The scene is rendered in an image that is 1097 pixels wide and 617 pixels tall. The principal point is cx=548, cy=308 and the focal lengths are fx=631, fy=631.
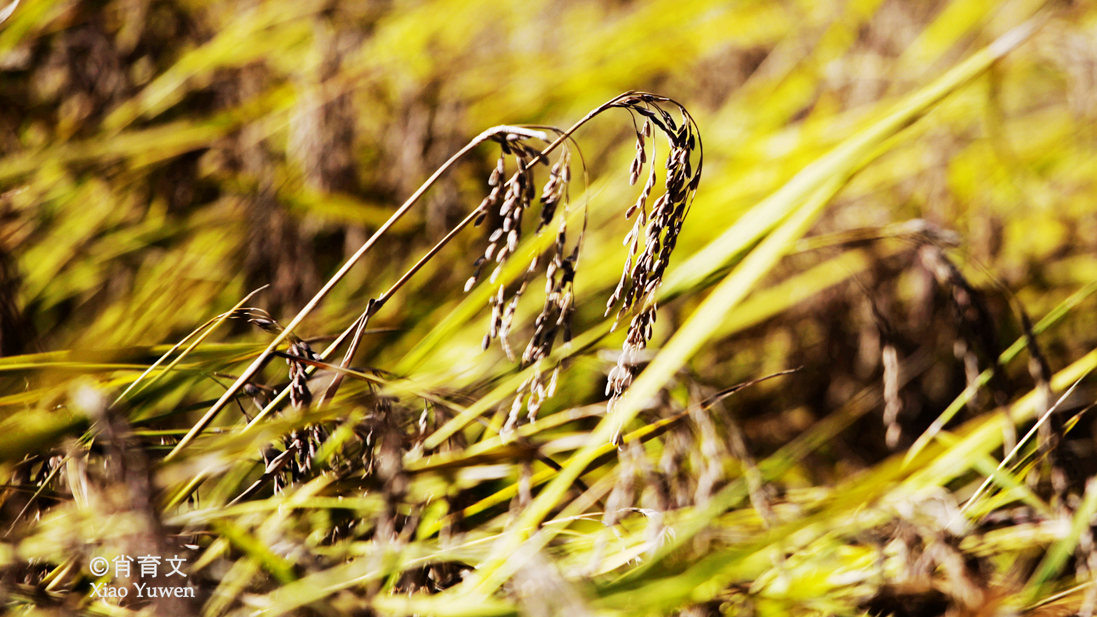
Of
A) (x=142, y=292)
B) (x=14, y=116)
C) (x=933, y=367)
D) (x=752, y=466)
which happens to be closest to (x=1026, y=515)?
(x=752, y=466)

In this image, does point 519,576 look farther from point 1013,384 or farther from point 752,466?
point 1013,384

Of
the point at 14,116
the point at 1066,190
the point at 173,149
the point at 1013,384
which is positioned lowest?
the point at 1013,384

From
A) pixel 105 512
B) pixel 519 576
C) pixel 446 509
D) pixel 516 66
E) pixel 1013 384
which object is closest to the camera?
pixel 105 512

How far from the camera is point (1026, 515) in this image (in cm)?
79

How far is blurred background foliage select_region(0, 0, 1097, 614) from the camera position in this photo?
1.01m

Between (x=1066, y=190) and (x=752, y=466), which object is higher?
(x=1066, y=190)

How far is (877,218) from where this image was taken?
1518mm

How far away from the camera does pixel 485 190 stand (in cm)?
165

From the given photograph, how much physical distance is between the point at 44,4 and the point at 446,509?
3.17 feet

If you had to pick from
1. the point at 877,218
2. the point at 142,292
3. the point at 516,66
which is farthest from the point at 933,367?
the point at 142,292

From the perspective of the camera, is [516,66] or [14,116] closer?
[14,116]

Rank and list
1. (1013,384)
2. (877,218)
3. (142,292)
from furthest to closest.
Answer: (877,218)
(1013,384)
(142,292)

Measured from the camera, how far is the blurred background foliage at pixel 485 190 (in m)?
1.01

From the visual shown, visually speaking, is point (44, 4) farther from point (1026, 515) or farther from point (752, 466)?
point (1026, 515)
